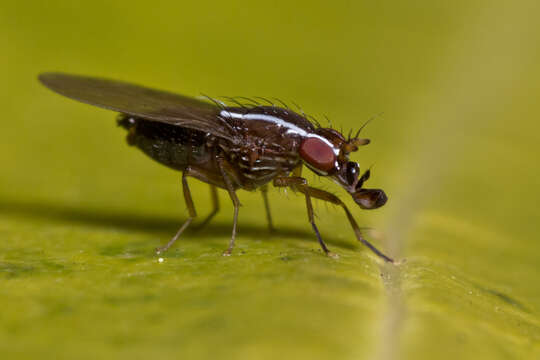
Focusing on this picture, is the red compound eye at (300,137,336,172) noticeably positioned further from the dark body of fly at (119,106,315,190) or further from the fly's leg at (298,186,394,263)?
the fly's leg at (298,186,394,263)

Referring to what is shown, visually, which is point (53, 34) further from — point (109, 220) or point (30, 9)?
point (109, 220)

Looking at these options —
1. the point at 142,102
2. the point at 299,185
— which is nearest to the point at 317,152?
the point at 299,185

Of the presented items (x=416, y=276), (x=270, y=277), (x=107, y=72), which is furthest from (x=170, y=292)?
(x=107, y=72)

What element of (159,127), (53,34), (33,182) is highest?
(53,34)

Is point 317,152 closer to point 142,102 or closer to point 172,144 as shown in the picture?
point 172,144

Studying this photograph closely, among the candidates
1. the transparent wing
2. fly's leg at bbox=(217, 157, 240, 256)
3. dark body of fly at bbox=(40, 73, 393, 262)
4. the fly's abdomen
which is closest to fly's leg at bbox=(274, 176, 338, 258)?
dark body of fly at bbox=(40, 73, 393, 262)

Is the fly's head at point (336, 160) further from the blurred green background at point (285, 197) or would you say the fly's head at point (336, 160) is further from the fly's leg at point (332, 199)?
the blurred green background at point (285, 197)
